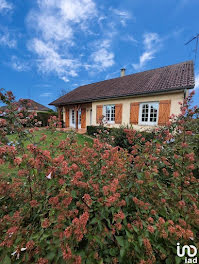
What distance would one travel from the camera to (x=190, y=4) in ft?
17.7

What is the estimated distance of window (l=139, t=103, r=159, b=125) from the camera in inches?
319

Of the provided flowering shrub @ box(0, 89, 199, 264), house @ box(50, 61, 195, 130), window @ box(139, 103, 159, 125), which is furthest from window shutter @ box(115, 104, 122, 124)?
flowering shrub @ box(0, 89, 199, 264)

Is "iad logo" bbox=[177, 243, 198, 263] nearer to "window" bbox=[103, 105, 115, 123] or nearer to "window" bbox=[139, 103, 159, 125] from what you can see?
"window" bbox=[139, 103, 159, 125]

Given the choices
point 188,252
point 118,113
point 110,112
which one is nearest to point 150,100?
point 118,113

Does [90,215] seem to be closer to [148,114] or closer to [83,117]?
[148,114]

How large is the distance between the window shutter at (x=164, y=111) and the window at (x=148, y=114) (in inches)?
13.2

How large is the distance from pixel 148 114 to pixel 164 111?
103 cm

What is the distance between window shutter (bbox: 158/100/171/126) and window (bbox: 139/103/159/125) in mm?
334

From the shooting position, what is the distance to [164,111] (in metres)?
7.57

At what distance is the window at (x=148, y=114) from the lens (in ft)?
26.6

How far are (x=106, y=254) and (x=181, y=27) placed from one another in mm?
10951

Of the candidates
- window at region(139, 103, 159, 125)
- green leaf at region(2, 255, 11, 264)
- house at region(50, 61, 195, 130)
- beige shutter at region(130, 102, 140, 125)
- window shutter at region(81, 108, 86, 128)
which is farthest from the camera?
window shutter at region(81, 108, 86, 128)

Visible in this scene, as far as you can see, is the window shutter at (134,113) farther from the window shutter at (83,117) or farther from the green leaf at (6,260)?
the green leaf at (6,260)

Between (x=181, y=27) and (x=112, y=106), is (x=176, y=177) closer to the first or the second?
(x=112, y=106)
